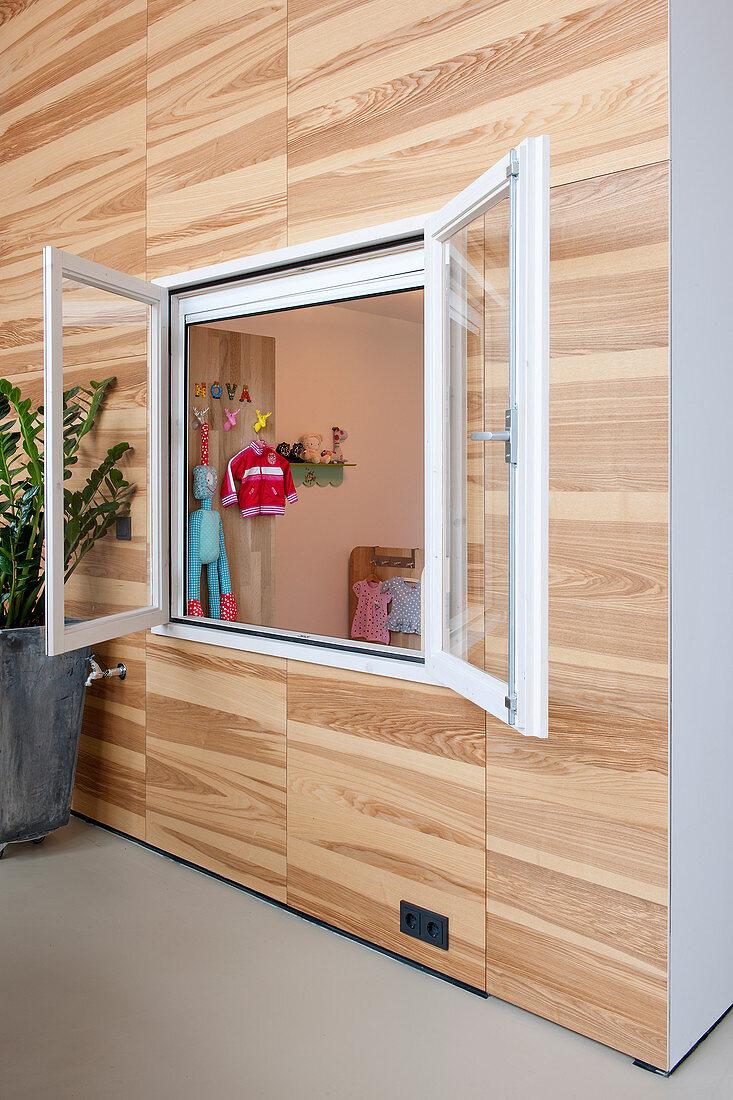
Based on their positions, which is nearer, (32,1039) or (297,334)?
(32,1039)

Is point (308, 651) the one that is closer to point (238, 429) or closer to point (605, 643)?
point (605, 643)

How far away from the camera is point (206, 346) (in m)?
2.98

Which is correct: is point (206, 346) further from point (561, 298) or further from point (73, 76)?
point (561, 298)

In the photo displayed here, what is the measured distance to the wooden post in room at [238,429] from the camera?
9.72 ft

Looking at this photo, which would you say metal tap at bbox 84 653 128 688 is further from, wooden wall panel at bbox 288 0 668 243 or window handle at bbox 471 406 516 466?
window handle at bbox 471 406 516 466

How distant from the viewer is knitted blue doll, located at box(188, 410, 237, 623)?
2.95 m

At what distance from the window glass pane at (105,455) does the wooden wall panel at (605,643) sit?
1399 mm

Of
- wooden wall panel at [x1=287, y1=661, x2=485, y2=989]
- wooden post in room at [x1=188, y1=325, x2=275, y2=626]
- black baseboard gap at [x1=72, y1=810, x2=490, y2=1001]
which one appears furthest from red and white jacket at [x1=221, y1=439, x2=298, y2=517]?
black baseboard gap at [x1=72, y1=810, x2=490, y2=1001]

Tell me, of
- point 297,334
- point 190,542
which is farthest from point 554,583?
point 297,334

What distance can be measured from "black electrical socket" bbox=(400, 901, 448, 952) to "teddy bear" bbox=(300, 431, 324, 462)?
3.16 metres

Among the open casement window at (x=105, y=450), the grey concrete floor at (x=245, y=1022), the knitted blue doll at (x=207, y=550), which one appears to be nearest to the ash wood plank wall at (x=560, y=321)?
the grey concrete floor at (x=245, y=1022)

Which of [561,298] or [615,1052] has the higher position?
[561,298]

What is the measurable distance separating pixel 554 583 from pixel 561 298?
2.03 ft

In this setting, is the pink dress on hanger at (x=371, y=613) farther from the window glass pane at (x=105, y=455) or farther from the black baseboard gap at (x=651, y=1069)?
the black baseboard gap at (x=651, y=1069)
